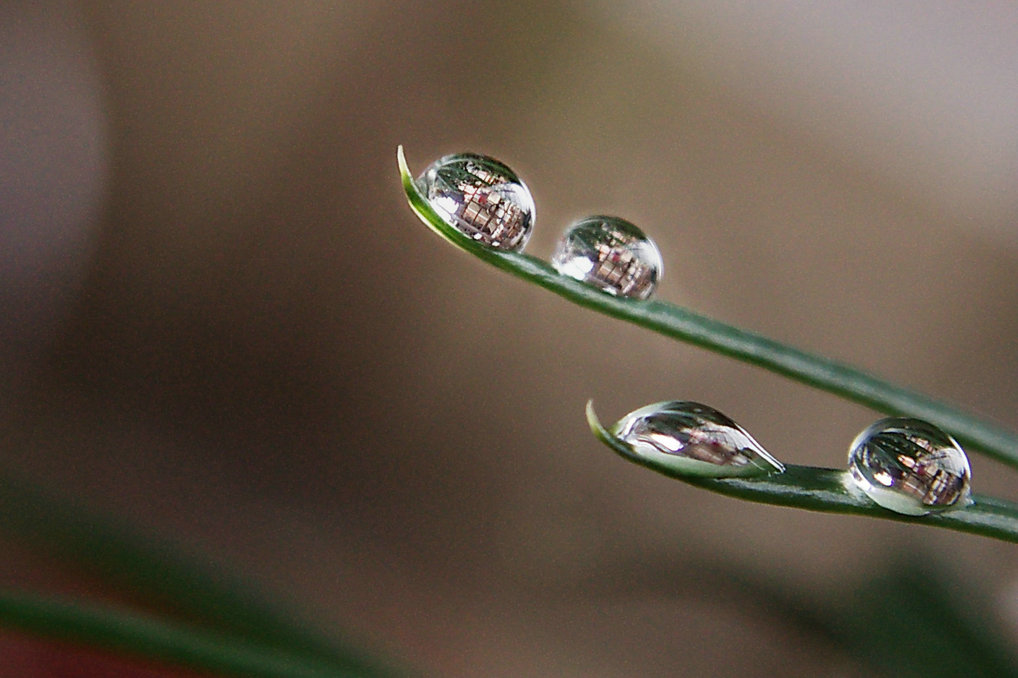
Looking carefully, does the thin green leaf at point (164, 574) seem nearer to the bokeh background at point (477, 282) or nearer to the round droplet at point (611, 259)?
the round droplet at point (611, 259)

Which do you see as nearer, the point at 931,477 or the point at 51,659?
the point at 931,477

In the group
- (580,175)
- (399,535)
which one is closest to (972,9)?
(580,175)

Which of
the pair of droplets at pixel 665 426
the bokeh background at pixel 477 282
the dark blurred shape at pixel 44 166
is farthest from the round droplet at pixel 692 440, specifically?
the dark blurred shape at pixel 44 166

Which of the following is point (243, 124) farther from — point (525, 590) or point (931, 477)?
point (931, 477)

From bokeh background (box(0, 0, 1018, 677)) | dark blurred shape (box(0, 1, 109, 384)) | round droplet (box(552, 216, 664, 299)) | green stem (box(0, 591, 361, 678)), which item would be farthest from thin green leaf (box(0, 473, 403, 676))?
dark blurred shape (box(0, 1, 109, 384))

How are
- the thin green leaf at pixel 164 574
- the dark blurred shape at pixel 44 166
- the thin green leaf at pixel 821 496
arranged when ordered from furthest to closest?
the dark blurred shape at pixel 44 166, the thin green leaf at pixel 164 574, the thin green leaf at pixel 821 496

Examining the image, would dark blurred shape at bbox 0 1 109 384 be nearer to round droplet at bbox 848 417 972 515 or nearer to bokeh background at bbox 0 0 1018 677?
bokeh background at bbox 0 0 1018 677
